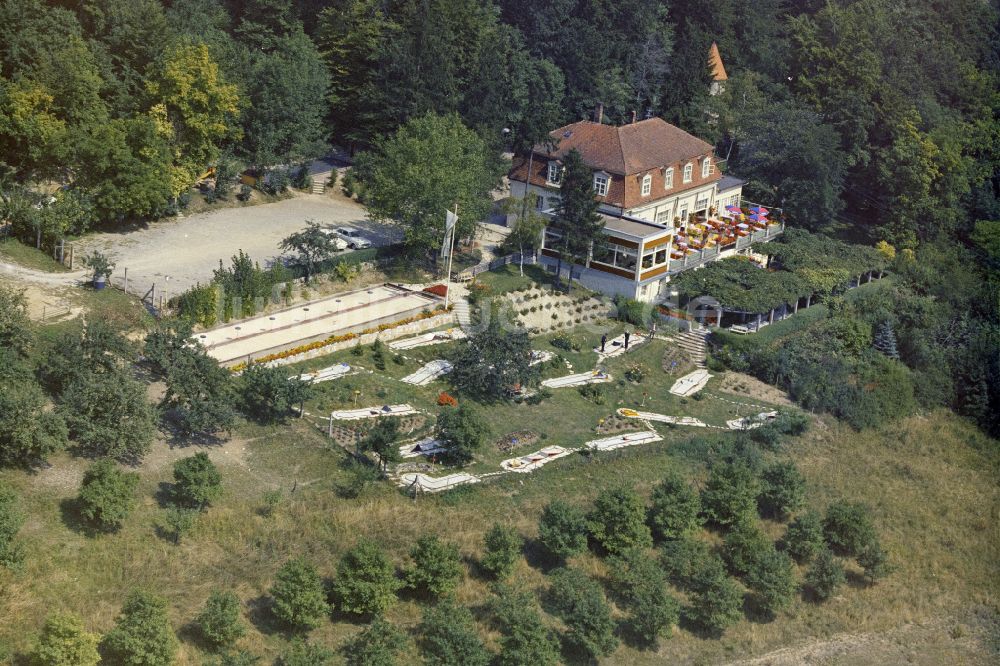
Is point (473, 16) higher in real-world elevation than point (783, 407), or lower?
higher

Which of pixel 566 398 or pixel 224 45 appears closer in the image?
pixel 566 398

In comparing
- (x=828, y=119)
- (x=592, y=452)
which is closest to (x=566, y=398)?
(x=592, y=452)

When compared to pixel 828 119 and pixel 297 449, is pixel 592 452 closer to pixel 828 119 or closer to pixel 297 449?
pixel 297 449

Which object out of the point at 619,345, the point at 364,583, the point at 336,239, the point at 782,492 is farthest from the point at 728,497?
the point at 336,239

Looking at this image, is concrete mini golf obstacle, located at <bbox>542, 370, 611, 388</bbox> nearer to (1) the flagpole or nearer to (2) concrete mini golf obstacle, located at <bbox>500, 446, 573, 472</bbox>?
(2) concrete mini golf obstacle, located at <bbox>500, 446, 573, 472</bbox>

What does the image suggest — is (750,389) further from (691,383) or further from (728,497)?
(728,497)

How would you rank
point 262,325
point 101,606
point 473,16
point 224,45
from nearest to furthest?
point 101,606 → point 262,325 → point 224,45 → point 473,16

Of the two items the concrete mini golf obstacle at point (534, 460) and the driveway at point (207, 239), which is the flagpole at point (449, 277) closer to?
the driveway at point (207, 239)
